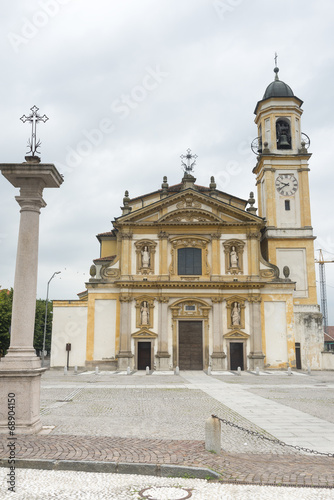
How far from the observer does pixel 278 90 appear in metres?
39.9

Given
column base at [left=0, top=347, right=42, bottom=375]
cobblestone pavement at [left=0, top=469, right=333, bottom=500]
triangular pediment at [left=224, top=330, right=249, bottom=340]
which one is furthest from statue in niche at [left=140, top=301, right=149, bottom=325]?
cobblestone pavement at [left=0, top=469, right=333, bottom=500]

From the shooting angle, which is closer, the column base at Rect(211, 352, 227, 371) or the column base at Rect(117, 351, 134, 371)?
the column base at Rect(117, 351, 134, 371)

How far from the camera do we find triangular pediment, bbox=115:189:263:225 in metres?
35.6

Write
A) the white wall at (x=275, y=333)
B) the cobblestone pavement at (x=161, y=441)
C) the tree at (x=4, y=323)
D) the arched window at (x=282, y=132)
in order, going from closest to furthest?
the cobblestone pavement at (x=161, y=441) → the white wall at (x=275, y=333) → the arched window at (x=282, y=132) → the tree at (x=4, y=323)

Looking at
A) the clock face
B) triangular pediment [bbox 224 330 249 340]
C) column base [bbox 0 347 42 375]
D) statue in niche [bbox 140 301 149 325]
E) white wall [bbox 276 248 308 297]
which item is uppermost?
the clock face

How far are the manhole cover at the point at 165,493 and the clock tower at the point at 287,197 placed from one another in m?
30.3

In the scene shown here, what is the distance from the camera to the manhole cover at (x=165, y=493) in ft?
19.2

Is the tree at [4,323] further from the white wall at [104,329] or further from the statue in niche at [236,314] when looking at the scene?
the statue in niche at [236,314]

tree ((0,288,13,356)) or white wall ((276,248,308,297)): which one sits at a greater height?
white wall ((276,248,308,297))

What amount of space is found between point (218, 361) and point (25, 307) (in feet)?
85.3

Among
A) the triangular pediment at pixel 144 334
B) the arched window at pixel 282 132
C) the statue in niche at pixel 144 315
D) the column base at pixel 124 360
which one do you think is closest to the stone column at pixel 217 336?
the triangular pediment at pixel 144 334

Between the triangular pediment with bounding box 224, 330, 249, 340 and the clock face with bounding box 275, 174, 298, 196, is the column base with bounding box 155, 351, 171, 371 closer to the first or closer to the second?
the triangular pediment with bounding box 224, 330, 249, 340

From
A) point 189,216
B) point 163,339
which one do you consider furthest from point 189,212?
point 163,339

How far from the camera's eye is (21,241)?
10.1m
